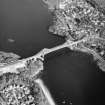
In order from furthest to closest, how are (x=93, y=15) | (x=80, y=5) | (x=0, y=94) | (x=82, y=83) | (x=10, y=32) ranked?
(x=80, y=5)
(x=93, y=15)
(x=10, y=32)
(x=82, y=83)
(x=0, y=94)

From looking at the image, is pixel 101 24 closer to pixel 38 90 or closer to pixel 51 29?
pixel 51 29

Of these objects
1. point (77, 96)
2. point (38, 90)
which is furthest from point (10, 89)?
point (77, 96)

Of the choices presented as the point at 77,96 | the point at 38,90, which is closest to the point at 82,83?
the point at 77,96

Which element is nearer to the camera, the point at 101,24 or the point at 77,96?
the point at 77,96

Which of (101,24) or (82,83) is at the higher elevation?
(101,24)

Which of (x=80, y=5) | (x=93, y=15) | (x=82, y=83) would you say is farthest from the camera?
(x=80, y=5)

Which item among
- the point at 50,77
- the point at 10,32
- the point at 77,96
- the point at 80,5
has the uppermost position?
the point at 80,5

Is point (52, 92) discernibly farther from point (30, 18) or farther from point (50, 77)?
point (30, 18)
